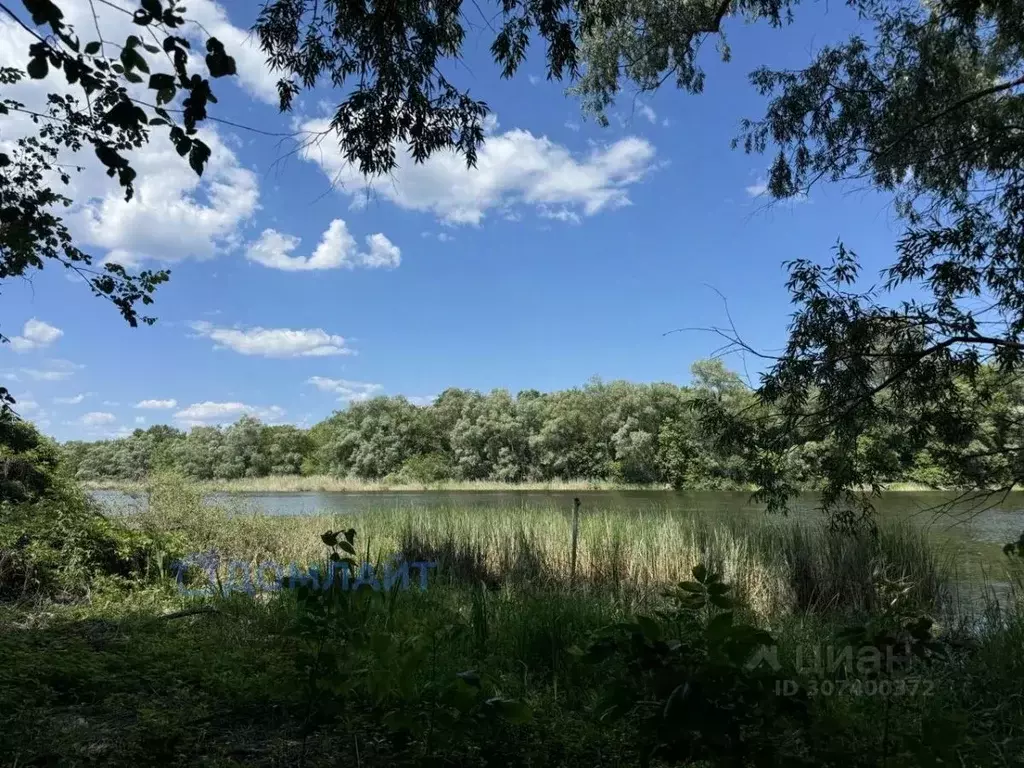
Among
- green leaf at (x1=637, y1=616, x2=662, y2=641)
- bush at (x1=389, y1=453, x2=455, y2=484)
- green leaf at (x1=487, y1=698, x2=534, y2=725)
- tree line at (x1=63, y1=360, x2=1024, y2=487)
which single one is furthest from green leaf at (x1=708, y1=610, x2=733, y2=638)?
bush at (x1=389, y1=453, x2=455, y2=484)

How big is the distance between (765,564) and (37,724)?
20.9ft

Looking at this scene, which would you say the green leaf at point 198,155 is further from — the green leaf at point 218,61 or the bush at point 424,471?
the bush at point 424,471

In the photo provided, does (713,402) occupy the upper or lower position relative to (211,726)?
upper

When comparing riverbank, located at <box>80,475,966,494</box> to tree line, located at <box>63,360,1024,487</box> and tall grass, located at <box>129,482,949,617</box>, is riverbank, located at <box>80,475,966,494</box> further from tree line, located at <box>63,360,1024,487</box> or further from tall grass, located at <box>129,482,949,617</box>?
tall grass, located at <box>129,482,949,617</box>

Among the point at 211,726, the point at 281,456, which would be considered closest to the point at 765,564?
the point at 211,726

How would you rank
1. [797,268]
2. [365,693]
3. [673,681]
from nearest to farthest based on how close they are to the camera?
[673,681] → [365,693] → [797,268]

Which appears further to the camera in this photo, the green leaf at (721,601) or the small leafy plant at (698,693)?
the green leaf at (721,601)

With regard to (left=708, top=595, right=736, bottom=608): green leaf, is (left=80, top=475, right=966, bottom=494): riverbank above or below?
below

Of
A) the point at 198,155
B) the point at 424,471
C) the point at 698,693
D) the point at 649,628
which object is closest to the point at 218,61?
the point at 198,155

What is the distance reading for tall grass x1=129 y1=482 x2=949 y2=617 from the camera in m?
6.66

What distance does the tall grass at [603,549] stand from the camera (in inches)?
262

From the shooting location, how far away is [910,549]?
23.0ft

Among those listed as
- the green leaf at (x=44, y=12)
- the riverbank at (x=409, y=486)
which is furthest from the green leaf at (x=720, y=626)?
the riverbank at (x=409, y=486)

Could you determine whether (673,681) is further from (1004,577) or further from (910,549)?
(1004,577)
